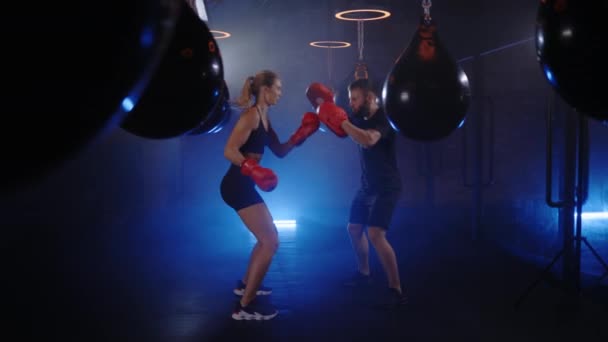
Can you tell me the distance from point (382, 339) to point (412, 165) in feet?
16.6

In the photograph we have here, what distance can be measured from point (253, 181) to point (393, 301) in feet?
3.76

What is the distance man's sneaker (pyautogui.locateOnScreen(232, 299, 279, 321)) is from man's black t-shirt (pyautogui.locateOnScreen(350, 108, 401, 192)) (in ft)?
3.24

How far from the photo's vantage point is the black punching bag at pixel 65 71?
0.43 meters

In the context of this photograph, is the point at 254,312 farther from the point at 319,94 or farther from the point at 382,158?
the point at 319,94

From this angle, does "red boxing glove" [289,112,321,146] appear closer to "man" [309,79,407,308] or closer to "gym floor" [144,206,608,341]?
"man" [309,79,407,308]

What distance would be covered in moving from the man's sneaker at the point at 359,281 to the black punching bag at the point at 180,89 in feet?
9.75

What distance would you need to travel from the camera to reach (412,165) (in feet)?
25.5

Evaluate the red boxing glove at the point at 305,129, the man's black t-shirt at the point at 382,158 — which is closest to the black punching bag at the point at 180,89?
the red boxing glove at the point at 305,129

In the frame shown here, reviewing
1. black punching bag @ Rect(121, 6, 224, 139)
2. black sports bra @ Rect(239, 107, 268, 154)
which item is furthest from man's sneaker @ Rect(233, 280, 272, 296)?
black punching bag @ Rect(121, 6, 224, 139)

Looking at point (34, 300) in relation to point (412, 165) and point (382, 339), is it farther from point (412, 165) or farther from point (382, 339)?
point (412, 165)

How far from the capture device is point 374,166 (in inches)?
143

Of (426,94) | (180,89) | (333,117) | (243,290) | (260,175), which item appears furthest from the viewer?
(243,290)

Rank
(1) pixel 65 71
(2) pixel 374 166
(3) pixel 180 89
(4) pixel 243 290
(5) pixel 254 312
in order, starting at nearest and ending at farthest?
1. (1) pixel 65 71
2. (3) pixel 180 89
3. (5) pixel 254 312
4. (2) pixel 374 166
5. (4) pixel 243 290

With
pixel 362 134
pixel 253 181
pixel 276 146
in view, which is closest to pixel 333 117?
pixel 362 134
